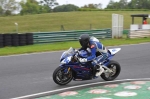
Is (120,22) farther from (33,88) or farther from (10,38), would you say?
(33,88)

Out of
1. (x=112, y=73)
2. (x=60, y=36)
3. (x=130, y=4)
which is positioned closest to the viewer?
(x=112, y=73)

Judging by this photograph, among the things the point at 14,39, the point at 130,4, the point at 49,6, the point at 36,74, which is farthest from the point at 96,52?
the point at 49,6

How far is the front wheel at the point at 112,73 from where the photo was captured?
339 inches

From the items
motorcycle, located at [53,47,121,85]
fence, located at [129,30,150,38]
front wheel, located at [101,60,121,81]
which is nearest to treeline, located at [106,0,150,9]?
fence, located at [129,30,150,38]

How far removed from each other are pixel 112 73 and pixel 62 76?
1.56 meters

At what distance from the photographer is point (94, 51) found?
8008mm

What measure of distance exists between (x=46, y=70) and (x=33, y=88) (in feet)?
8.85

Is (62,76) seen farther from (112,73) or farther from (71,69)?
(112,73)

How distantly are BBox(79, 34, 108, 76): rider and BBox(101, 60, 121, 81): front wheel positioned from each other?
34cm

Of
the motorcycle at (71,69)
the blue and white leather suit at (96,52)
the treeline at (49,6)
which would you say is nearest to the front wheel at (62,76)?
the motorcycle at (71,69)

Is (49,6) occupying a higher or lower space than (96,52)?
higher

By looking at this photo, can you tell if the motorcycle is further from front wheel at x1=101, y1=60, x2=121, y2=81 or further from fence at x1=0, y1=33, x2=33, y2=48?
fence at x1=0, y1=33, x2=33, y2=48

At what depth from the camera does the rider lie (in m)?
7.97

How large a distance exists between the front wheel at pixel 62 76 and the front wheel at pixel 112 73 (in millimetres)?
1036
